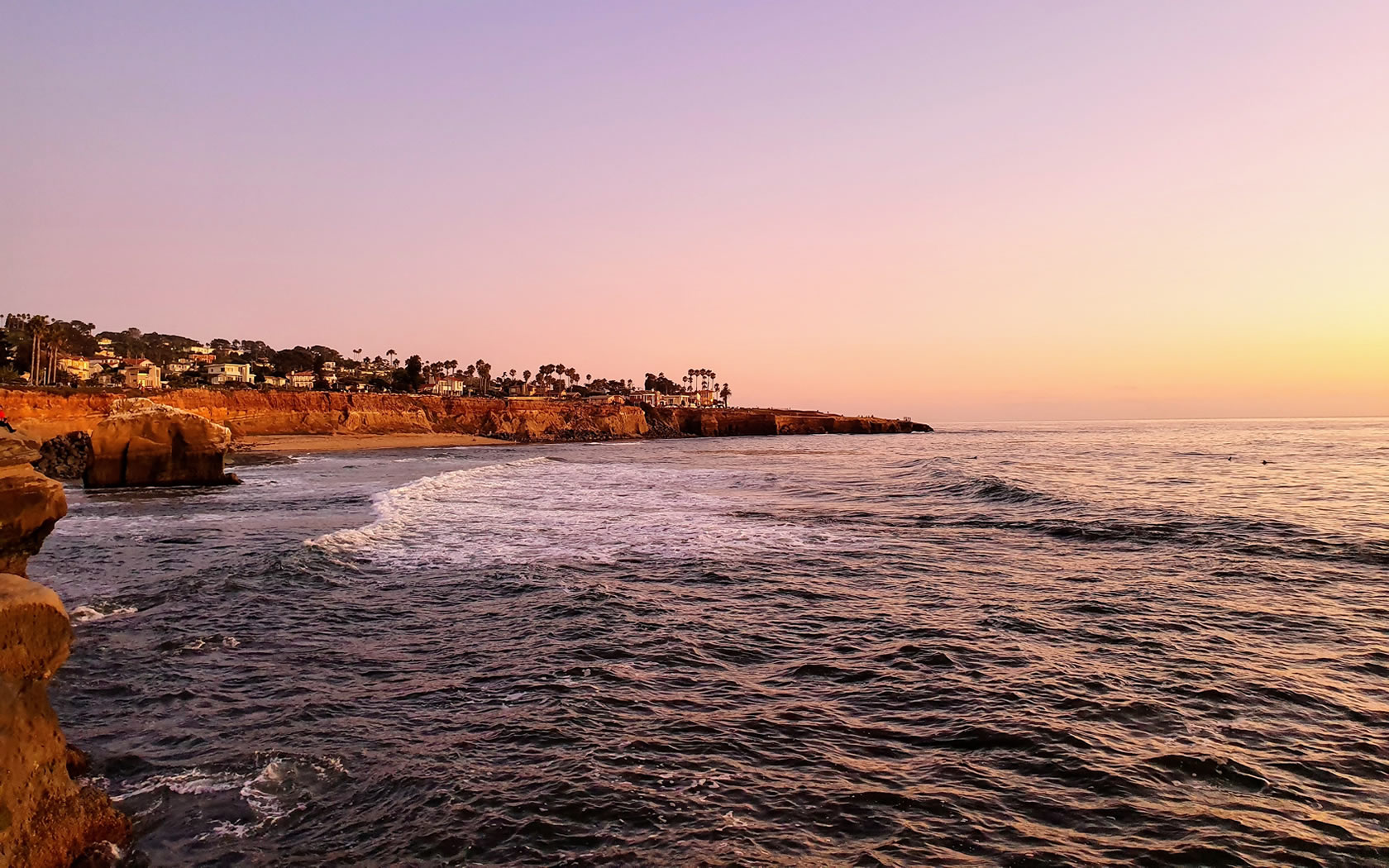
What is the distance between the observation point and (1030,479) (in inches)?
1516

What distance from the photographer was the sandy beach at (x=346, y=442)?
73688mm

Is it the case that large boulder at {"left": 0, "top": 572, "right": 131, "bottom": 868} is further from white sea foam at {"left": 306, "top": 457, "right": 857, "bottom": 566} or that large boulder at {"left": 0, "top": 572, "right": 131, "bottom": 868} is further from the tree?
the tree

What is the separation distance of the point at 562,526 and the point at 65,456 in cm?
3367

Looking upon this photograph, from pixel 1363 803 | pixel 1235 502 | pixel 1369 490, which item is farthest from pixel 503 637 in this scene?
pixel 1369 490

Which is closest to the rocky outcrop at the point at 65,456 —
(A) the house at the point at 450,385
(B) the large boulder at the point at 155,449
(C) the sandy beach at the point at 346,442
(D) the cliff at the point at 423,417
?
(B) the large boulder at the point at 155,449

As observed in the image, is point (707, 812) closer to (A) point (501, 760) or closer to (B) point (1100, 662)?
(A) point (501, 760)

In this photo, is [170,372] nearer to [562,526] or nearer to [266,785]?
[562,526]

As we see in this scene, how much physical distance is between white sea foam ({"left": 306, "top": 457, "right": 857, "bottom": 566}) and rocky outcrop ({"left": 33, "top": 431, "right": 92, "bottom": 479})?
57.0ft

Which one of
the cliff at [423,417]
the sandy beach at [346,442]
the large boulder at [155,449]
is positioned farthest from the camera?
the sandy beach at [346,442]

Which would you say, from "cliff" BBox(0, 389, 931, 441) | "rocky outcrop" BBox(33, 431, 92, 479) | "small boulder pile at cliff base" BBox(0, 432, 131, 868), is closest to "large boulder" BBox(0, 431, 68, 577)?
"small boulder pile at cliff base" BBox(0, 432, 131, 868)

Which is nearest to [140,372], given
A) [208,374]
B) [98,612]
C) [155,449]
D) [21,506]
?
[208,374]

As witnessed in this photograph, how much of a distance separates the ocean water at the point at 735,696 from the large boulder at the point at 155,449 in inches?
580

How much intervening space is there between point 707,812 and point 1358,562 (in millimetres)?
17786

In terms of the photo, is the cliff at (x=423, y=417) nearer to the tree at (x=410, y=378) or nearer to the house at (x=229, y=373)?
the tree at (x=410, y=378)
